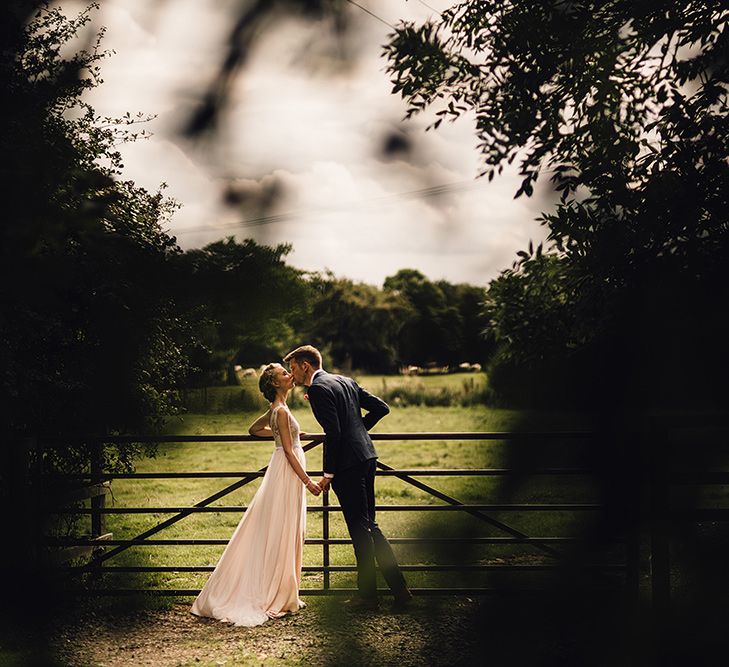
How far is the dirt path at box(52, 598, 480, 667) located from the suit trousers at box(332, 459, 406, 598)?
0.18 metres

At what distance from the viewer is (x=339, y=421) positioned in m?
4.33

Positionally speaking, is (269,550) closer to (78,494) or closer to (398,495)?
(78,494)

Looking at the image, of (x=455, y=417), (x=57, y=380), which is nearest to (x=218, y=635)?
(x=57, y=380)

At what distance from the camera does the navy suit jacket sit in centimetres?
426

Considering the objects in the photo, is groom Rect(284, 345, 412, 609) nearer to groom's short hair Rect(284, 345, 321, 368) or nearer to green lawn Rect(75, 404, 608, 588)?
groom's short hair Rect(284, 345, 321, 368)

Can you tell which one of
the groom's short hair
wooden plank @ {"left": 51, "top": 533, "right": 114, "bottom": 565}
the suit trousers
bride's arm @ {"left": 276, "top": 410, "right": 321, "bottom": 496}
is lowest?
wooden plank @ {"left": 51, "top": 533, "right": 114, "bottom": 565}

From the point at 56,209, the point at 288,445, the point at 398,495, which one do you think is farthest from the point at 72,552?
the point at 398,495

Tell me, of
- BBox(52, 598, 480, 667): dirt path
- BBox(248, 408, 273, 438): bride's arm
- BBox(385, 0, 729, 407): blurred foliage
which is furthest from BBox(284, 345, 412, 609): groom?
BBox(385, 0, 729, 407): blurred foliage

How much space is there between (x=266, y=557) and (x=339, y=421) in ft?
2.82

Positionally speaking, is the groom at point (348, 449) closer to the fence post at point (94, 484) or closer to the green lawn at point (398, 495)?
the green lawn at point (398, 495)

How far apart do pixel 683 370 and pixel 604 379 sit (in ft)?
0.59

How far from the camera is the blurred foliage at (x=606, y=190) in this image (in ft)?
5.75

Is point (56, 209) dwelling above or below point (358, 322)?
below

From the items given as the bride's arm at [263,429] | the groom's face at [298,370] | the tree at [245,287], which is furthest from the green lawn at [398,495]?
the groom's face at [298,370]
